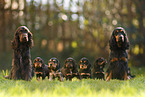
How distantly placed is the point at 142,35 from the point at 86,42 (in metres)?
2.73

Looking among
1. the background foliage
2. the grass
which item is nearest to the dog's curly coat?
the grass

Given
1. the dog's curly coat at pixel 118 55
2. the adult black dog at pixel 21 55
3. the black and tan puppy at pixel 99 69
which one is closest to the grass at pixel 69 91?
the adult black dog at pixel 21 55

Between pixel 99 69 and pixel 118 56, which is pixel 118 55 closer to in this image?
pixel 118 56

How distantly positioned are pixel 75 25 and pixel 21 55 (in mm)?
5515

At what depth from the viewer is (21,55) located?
19.9 feet

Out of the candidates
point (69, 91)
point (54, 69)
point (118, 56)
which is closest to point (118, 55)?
point (118, 56)

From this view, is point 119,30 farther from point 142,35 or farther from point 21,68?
point 142,35

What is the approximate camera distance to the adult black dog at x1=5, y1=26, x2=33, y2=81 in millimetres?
6016

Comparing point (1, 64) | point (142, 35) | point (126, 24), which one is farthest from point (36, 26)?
point (142, 35)

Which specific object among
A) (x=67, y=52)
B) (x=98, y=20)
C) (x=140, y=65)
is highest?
(x=98, y=20)

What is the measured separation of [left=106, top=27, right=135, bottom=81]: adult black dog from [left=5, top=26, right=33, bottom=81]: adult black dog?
2.26 meters

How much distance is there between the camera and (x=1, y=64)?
9.38 meters

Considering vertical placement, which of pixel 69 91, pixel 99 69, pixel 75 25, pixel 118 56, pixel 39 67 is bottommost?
pixel 69 91

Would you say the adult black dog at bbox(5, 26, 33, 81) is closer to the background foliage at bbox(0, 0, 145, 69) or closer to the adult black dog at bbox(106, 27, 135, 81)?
the adult black dog at bbox(106, 27, 135, 81)
